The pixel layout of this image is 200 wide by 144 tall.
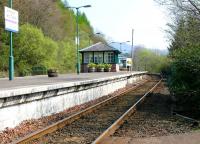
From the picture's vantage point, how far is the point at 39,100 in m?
15.1

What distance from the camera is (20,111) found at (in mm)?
13375

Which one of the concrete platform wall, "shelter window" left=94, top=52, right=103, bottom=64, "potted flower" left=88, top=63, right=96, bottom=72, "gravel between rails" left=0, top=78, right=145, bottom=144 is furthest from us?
"shelter window" left=94, top=52, right=103, bottom=64

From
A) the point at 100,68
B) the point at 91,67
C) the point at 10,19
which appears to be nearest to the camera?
the point at 10,19

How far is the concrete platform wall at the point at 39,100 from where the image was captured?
12.3 metres

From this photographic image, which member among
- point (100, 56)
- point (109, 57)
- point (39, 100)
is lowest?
point (39, 100)

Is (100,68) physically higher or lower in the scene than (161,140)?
higher

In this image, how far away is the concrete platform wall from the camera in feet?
40.2

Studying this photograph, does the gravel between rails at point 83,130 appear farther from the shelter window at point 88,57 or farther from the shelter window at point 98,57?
the shelter window at point 88,57

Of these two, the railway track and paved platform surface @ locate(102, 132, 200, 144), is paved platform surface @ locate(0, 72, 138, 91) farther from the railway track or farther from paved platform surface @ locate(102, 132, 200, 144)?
paved platform surface @ locate(102, 132, 200, 144)

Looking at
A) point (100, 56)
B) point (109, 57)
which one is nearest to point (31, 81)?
point (100, 56)

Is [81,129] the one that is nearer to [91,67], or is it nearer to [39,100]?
[39,100]

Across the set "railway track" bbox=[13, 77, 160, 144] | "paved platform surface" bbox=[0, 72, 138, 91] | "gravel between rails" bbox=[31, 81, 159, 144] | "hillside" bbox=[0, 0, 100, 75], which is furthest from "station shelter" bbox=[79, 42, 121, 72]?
"gravel between rails" bbox=[31, 81, 159, 144]

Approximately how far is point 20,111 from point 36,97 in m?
1.28

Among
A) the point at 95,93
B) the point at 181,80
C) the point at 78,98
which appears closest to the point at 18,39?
the point at 95,93
